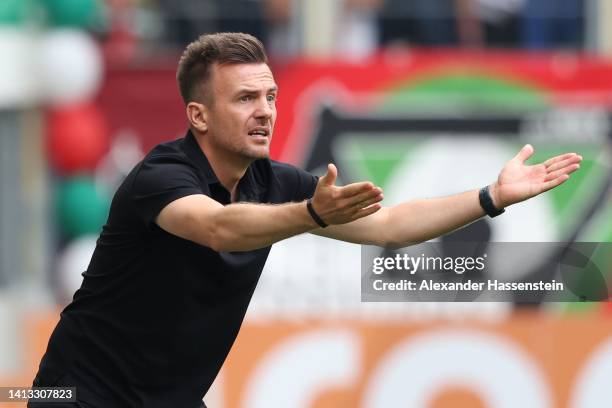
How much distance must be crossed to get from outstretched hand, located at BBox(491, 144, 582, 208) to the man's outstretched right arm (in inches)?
23.0

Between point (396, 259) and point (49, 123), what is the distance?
8217 mm

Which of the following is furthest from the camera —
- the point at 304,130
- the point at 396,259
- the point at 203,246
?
the point at 304,130

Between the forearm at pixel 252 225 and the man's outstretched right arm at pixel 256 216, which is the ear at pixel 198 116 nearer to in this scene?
the man's outstretched right arm at pixel 256 216

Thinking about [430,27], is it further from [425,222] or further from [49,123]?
[425,222]

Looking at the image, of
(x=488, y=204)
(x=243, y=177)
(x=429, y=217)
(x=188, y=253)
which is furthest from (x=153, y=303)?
(x=488, y=204)

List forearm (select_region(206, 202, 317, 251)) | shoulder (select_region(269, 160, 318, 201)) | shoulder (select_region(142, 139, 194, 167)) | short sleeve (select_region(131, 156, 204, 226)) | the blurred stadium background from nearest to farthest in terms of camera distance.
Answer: forearm (select_region(206, 202, 317, 251)), short sleeve (select_region(131, 156, 204, 226)), shoulder (select_region(142, 139, 194, 167)), shoulder (select_region(269, 160, 318, 201)), the blurred stadium background

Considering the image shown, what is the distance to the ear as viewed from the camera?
17.0ft

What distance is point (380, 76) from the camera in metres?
13.3

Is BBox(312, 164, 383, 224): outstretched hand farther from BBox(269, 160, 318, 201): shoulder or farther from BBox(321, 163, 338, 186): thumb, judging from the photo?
BBox(269, 160, 318, 201): shoulder

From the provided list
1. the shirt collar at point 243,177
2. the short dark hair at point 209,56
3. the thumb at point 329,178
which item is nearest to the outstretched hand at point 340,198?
the thumb at point 329,178

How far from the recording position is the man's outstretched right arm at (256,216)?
A: 4.52 metres

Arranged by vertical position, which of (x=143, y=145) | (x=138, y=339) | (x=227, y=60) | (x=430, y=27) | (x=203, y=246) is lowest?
(x=138, y=339)

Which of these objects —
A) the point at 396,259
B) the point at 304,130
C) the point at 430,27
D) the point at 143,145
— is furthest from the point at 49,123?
the point at 396,259

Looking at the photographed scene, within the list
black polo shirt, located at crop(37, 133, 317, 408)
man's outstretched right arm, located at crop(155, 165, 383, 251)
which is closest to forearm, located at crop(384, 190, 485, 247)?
black polo shirt, located at crop(37, 133, 317, 408)
